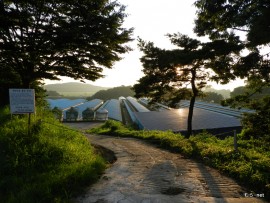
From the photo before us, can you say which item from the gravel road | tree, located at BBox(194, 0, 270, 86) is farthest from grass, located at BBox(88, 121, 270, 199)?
tree, located at BBox(194, 0, 270, 86)

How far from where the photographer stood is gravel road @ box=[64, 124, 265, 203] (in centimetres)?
588

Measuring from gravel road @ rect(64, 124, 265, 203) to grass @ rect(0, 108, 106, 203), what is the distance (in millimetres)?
444

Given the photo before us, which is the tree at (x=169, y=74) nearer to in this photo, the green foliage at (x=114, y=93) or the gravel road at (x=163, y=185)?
the gravel road at (x=163, y=185)

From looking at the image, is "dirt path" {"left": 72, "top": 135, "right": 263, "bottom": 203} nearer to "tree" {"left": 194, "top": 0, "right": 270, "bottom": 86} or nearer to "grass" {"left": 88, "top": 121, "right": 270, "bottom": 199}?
"grass" {"left": 88, "top": 121, "right": 270, "bottom": 199}

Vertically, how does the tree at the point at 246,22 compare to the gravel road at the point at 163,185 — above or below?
above

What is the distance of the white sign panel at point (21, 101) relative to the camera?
9949 millimetres

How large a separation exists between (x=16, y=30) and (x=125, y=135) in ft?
31.8

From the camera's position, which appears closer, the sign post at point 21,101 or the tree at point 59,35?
the sign post at point 21,101

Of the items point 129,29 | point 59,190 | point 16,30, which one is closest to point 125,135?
point 129,29

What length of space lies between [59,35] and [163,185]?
8.97 meters

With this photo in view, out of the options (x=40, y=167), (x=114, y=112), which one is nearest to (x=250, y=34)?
(x=40, y=167)

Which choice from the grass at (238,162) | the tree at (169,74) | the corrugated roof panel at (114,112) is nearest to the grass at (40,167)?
the grass at (238,162)

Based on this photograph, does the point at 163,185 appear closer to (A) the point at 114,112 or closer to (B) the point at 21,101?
(B) the point at 21,101

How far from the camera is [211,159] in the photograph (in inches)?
376
